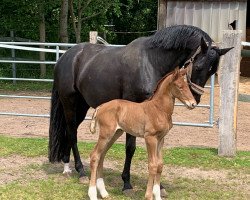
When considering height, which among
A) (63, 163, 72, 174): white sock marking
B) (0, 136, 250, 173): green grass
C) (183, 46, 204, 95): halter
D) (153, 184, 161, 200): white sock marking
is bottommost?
(0, 136, 250, 173): green grass

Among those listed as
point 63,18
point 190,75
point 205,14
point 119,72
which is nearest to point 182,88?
point 190,75

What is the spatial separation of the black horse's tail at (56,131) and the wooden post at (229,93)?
217 centimetres

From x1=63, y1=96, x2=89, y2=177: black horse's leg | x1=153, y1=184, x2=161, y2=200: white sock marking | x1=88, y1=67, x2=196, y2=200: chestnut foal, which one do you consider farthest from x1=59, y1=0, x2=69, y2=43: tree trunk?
x1=153, y1=184, x2=161, y2=200: white sock marking

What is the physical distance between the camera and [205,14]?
38.5 ft

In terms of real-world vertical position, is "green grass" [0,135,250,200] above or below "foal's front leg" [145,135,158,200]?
below

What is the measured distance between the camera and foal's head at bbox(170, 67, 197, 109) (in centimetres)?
374

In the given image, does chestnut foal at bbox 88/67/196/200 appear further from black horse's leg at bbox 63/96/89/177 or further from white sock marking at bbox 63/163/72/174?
white sock marking at bbox 63/163/72/174

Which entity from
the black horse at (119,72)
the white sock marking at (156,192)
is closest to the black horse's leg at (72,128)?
the black horse at (119,72)

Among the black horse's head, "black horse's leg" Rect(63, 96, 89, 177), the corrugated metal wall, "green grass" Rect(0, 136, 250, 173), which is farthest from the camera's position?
the corrugated metal wall

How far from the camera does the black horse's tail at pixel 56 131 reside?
17.7 ft

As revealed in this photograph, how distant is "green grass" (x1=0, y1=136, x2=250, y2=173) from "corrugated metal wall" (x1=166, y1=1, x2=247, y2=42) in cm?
607

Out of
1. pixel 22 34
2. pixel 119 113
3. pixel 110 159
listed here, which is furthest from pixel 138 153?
pixel 22 34

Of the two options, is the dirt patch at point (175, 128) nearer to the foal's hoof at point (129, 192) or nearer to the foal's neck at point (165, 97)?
the foal's hoof at point (129, 192)

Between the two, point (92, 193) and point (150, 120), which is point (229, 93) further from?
point (92, 193)
